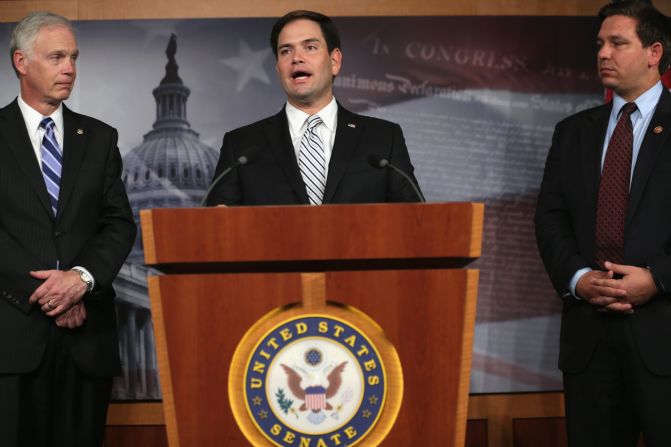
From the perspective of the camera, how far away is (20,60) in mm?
2801

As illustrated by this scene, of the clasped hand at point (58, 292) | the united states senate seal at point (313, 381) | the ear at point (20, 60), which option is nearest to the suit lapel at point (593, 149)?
the united states senate seal at point (313, 381)

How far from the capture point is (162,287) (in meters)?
1.79

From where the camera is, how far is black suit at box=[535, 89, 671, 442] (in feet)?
8.54

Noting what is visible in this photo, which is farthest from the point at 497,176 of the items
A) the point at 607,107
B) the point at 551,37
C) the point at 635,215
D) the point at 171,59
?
the point at 171,59

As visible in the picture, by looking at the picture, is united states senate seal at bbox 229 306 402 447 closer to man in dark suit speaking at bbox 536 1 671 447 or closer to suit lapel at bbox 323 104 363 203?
suit lapel at bbox 323 104 363 203

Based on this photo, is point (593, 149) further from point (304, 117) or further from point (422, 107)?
point (422, 107)

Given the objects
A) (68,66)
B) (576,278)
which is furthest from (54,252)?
(576,278)

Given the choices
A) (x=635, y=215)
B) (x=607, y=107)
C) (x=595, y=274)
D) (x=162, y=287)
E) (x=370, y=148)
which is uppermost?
(x=607, y=107)

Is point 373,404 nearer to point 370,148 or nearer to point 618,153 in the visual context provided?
point 370,148

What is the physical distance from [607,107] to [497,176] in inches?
37.4

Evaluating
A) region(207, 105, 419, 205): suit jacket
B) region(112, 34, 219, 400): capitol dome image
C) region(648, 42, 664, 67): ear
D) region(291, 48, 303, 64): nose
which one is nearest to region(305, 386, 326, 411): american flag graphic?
region(207, 105, 419, 205): suit jacket

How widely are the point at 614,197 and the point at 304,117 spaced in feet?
3.34

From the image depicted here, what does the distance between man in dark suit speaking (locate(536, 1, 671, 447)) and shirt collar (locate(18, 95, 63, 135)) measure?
1608 millimetres

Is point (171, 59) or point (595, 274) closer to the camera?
point (595, 274)
